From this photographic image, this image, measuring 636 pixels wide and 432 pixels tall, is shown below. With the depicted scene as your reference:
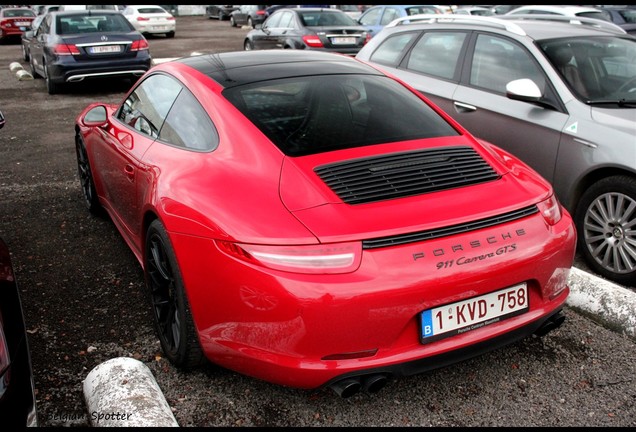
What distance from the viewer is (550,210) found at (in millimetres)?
2914

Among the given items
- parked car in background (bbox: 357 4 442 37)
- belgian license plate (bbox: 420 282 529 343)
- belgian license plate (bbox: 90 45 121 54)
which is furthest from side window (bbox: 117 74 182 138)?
parked car in background (bbox: 357 4 442 37)

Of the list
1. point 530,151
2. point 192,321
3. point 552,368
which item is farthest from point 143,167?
point 530,151

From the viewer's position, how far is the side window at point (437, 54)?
18.2ft

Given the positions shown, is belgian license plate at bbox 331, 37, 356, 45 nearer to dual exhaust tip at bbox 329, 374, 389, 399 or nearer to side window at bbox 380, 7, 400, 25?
side window at bbox 380, 7, 400, 25

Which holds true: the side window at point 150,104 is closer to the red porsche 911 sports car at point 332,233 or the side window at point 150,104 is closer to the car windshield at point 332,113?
the red porsche 911 sports car at point 332,233

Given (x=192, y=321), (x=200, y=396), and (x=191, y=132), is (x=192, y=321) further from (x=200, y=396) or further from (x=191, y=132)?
(x=191, y=132)

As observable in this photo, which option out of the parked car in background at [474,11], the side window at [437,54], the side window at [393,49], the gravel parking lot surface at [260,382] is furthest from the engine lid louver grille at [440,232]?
the parked car in background at [474,11]

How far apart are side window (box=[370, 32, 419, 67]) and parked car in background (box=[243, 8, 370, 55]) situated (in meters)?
6.75

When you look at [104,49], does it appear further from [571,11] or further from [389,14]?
[571,11]

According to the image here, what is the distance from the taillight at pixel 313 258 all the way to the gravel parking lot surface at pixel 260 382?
0.80 meters

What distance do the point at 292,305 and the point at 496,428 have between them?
1103mm

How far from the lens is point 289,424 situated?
109 inches

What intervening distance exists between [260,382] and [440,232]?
3.91 ft

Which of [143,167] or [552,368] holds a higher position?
[143,167]
